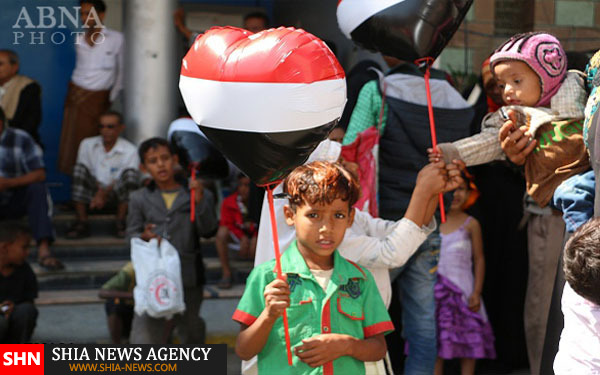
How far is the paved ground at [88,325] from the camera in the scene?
496cm

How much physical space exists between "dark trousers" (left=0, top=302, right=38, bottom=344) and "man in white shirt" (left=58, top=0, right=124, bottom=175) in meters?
2.64

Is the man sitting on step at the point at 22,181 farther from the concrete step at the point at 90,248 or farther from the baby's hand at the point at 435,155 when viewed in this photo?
the baby's hand at the point at 435,155

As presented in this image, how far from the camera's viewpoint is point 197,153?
4.49 metres

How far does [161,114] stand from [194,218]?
193 centimetres

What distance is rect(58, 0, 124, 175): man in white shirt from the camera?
6695 mm

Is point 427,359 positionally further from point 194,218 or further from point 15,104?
point 15,104

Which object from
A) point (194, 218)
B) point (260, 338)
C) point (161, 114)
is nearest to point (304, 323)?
point (260, 338)

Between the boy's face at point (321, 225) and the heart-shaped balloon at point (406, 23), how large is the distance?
0.75 meters

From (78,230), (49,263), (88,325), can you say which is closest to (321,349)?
(88,325)

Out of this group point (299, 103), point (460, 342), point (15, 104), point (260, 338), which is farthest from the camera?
point (15, 104)

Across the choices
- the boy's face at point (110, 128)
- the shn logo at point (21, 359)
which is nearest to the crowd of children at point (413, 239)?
the shn logo at point (21, 359)

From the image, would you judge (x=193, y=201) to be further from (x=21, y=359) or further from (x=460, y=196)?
(x=21, y=359)

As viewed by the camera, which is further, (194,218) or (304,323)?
(194,218)

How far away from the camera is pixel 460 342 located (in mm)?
4098
